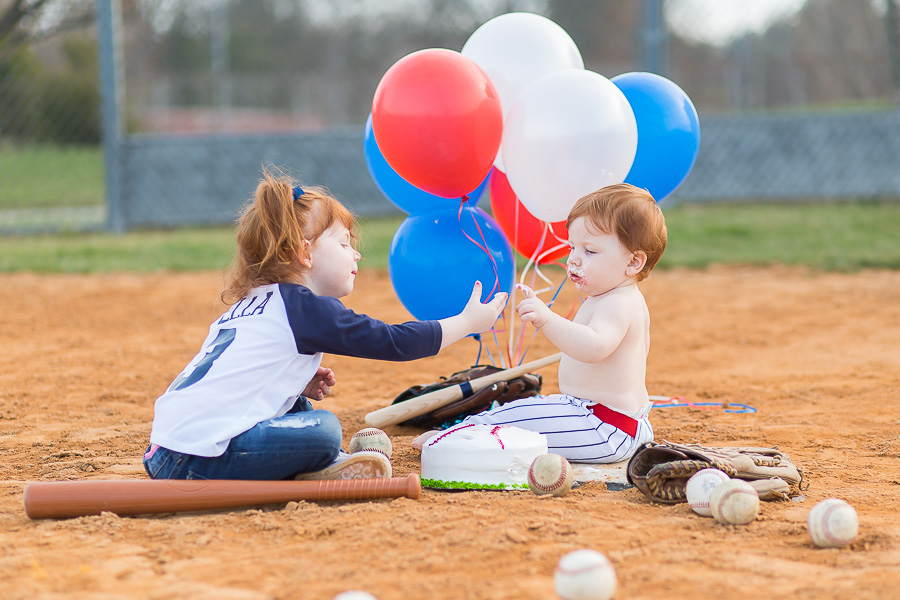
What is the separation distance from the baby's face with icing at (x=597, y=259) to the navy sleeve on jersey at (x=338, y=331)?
22.8 inches

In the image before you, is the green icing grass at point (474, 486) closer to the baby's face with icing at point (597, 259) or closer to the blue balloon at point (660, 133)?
the baby's face with icing at point (597, 259)

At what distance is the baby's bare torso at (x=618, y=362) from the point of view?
9.44ft

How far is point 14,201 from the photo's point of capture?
980 cm

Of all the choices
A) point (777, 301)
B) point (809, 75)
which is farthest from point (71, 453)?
point (809, 75)

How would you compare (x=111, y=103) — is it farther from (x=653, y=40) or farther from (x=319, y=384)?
(x=319, y=384)

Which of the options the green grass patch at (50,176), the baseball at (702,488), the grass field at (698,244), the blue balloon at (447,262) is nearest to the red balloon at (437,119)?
the blue balloon at (447,262)

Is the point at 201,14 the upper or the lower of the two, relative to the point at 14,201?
upper

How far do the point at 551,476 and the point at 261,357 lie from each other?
880mm

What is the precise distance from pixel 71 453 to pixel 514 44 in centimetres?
220

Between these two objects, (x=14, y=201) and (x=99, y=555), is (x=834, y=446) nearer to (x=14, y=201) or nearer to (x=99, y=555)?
(x=99, y=555)

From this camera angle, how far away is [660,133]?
132 inches

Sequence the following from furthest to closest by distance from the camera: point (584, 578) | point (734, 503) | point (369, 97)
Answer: point (369, 97) < point (734, 503) < point (584, 578)

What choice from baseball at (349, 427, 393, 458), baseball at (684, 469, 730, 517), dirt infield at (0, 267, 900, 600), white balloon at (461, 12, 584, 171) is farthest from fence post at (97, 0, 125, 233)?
baseball at (684, 469, 730, 517)

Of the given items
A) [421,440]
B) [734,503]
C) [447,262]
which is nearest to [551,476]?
[734,503]
